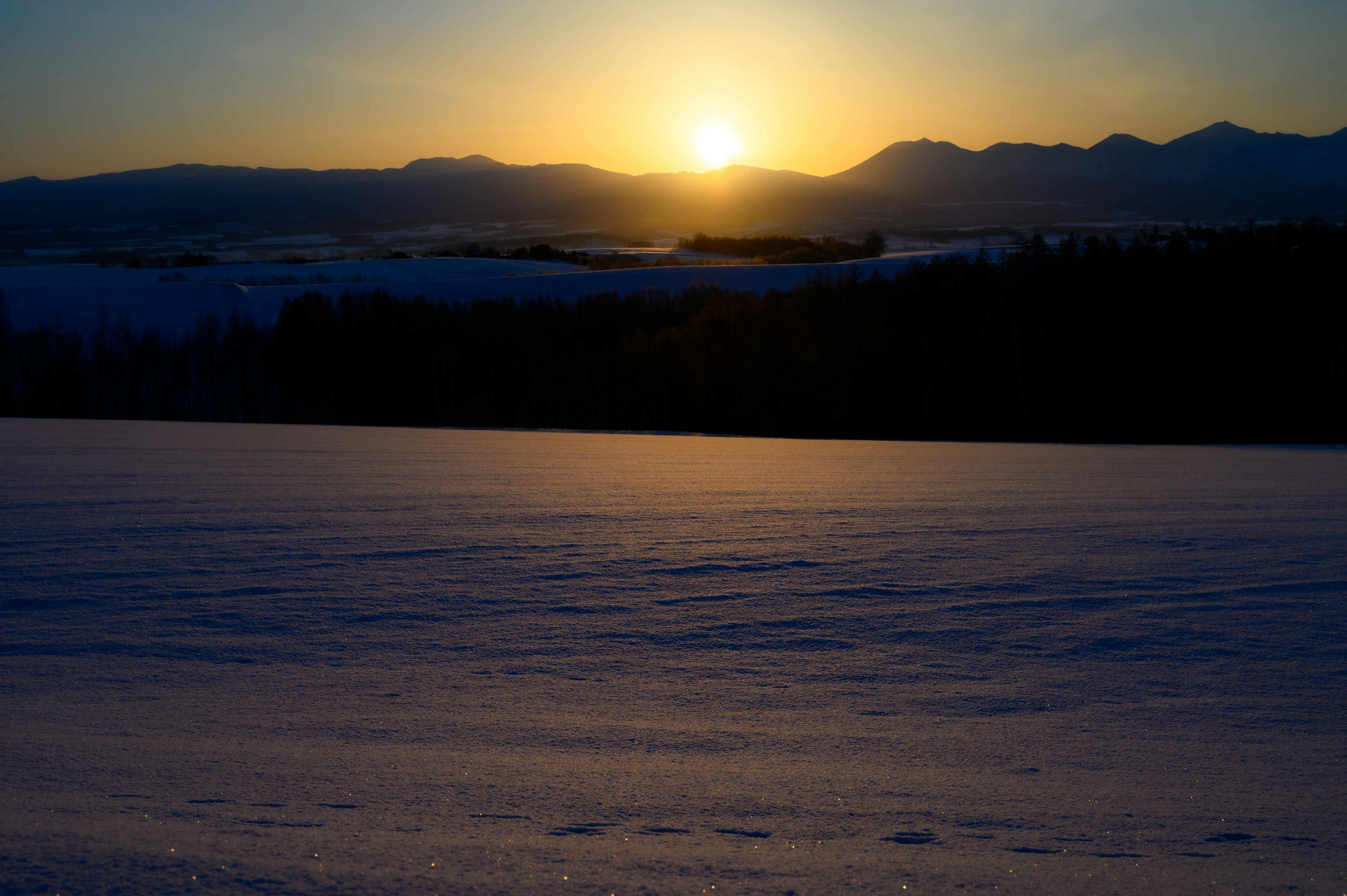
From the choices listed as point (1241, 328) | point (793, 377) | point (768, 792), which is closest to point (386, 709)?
point (768, 792)

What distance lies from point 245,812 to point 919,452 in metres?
18.4

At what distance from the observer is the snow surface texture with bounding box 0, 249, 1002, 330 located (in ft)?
299

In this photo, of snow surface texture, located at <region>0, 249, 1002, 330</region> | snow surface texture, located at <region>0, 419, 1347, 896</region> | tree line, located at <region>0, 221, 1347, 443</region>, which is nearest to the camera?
snow surface texture, located at <region>0, 419, 1347, 896</region>

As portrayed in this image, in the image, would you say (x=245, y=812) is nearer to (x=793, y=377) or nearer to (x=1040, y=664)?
(x=1040, y=664)

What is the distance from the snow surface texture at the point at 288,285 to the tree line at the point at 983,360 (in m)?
21.6

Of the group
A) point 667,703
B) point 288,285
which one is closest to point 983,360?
point 667,703

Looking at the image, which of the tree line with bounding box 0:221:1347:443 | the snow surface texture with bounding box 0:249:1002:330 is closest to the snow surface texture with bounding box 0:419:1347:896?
the tree line with bounding box 0:221:1347:443

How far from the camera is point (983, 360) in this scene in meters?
46.8

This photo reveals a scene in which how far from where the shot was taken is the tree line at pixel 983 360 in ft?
142

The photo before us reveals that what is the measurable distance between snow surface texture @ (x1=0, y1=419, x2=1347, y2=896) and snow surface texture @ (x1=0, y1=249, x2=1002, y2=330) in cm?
7237

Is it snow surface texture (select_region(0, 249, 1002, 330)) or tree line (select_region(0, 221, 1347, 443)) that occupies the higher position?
snow surface texture (select_region(0, 249, 1002, 330))

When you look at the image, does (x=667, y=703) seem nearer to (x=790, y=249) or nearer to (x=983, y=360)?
(x=983, y=360)

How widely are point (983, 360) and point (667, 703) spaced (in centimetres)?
4584

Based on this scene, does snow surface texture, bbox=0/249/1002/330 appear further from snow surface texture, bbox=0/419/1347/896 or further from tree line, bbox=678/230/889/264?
snow surface texture, bbox=0/419/1347/896
